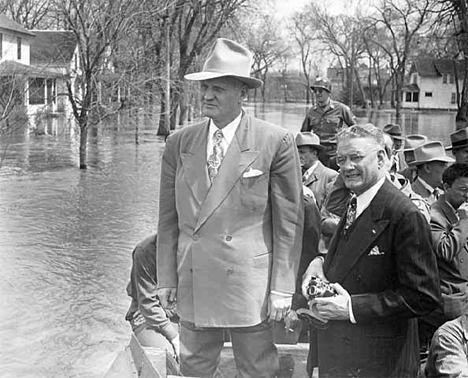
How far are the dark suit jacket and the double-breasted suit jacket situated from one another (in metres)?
0.31

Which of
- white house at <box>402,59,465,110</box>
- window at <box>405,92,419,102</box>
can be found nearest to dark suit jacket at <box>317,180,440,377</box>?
white house at <box>402,59,465,110</box>

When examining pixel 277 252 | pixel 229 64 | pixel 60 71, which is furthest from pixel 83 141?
pixel 277 252

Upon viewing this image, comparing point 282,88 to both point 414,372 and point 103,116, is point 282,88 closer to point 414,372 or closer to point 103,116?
point 103,116

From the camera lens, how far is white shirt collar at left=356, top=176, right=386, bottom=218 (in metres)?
3.27

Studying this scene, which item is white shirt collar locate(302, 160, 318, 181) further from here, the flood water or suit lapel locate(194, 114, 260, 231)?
suit lapel locate(194, 114, 260, 231)

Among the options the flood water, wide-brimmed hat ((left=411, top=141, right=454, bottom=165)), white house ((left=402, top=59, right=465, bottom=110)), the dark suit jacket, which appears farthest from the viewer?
white house ((left=402, top=59, right=465, bottom=110))

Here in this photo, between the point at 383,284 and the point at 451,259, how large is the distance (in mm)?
917

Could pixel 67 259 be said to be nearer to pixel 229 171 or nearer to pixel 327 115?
pixel 327 115

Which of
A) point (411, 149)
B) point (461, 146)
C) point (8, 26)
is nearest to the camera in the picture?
point (461, 146)

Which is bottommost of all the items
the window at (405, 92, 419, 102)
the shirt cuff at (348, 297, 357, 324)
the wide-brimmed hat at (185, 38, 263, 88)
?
the shirt cuff at (348, 297, 357, 324)

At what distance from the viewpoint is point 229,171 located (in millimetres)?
3508

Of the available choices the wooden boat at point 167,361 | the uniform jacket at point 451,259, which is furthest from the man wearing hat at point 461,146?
the wooden boat at point 167,361

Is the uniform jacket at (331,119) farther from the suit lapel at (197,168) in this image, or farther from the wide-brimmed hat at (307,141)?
the suit lapel at (197,168)

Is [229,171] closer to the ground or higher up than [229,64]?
closer to the ground
